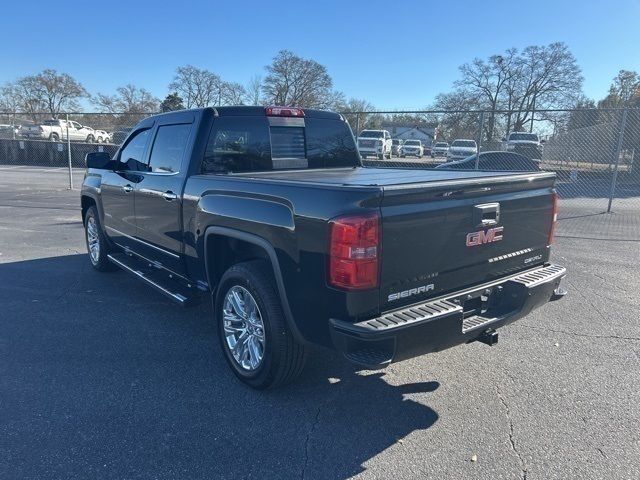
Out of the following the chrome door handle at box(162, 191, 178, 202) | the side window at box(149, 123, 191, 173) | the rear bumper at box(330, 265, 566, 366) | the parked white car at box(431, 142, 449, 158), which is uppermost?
the parked white car at box(431, 142, 449, 158)

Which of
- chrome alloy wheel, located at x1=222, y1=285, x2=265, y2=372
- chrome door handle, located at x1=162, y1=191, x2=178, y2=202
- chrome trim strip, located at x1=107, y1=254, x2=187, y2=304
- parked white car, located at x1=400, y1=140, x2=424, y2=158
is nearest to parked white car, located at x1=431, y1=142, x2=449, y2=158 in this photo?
parked white car, located at x1=400, y1=140, x2=424, y2=158

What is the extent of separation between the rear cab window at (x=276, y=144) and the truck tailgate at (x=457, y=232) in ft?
6.38

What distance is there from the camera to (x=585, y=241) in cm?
886

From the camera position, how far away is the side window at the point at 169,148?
429 centimetres

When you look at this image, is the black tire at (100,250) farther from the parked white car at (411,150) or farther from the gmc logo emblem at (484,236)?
the parked white car at (411,150)

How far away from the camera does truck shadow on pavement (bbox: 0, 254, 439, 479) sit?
272 centimetres

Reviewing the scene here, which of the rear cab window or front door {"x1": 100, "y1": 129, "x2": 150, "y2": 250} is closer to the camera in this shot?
the rear cab window

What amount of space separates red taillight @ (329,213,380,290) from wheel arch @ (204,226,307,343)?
1.64ft

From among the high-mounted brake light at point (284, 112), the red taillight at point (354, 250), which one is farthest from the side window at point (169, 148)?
the red taillight at point (354, 250)

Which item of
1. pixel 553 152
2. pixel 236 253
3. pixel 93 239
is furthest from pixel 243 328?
pixel 553 152

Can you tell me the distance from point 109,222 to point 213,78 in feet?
189

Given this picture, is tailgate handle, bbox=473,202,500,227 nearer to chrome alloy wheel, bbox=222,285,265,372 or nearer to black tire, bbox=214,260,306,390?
black tire, bbox=214,260,306,390

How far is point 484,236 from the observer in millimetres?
3270

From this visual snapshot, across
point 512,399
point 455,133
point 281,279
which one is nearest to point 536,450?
point 512,399
